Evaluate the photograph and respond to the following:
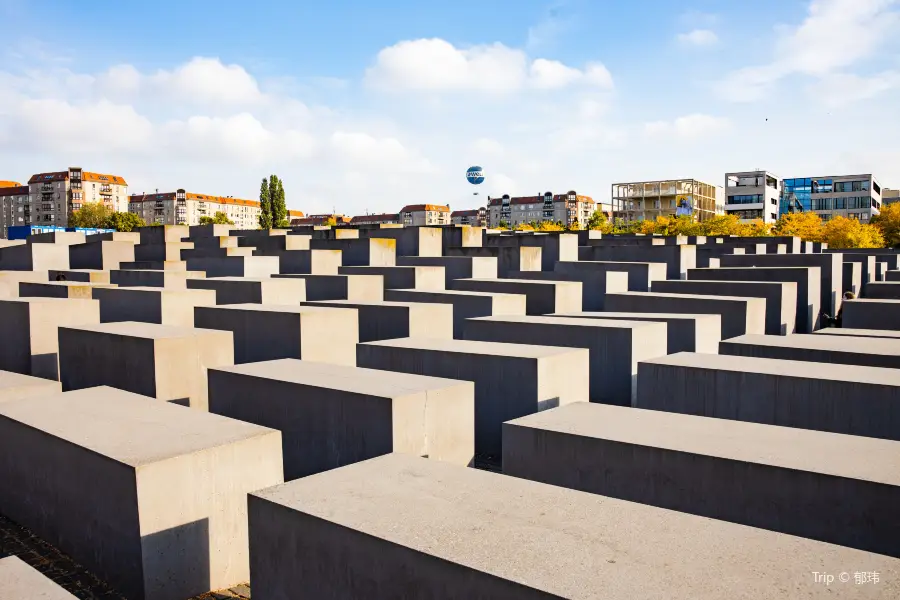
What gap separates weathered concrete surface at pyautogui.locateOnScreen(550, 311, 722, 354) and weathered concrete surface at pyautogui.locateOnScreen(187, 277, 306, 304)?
669 centimetres

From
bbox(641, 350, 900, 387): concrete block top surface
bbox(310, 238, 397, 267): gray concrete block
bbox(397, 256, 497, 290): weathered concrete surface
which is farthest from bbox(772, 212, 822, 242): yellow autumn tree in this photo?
bbox(641, 350, 900, 387): concrete block top surface

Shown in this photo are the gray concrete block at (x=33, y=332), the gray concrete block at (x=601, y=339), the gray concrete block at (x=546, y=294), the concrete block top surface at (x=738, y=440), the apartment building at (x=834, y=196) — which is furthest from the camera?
the apartment building at (x=834, y=196)

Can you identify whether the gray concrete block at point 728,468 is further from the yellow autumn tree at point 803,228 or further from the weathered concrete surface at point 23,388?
the yellow autumn tree at point 803,228

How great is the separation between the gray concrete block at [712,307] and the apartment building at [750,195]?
74.4m

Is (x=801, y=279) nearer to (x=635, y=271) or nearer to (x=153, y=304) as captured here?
(x=635, y=271)

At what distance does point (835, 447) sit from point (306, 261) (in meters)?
17.9

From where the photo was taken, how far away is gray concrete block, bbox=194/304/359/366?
12.1 meters

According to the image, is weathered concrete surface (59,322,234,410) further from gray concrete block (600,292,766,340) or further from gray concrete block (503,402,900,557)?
gray concrete block (600,292,766,340)

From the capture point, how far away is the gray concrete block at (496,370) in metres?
9.67

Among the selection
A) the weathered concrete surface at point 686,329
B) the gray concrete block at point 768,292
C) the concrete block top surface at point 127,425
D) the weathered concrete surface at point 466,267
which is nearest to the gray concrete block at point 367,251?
the weathered concrete surface at point 466,267

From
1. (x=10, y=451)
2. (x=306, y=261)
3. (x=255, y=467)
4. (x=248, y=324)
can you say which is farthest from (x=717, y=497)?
(x=306, y=261)

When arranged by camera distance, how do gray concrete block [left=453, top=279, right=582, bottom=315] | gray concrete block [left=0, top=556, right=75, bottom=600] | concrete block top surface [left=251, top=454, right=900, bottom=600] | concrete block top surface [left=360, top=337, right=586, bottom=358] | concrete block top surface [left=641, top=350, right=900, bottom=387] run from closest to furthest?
concrete block top surface [left=251, top=454, right=900, bottom=600] → gray concrete block [left=0, top=556, right=75, bottom=600] → concrete block top surface [left=641, top=350, right=900, bottom=387] → concrete block top surface [left=360, top=337, right=586, bottom=358] → gray concrete block [left=453, top=279, right=582, bottom=315]

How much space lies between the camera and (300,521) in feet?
15.7

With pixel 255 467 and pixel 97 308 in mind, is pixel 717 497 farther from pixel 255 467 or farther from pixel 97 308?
pixel 97 308
